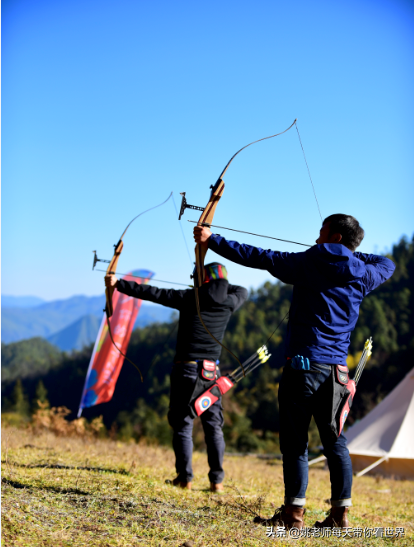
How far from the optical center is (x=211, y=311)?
3979 millimetres

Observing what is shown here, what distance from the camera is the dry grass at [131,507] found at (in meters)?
2.37

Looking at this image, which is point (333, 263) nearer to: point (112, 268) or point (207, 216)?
point (207, 216)

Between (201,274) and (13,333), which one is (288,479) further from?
(13,333)

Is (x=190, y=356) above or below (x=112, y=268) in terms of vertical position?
below

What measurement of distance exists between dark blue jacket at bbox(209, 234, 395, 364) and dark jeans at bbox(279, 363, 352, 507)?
11 centimetres

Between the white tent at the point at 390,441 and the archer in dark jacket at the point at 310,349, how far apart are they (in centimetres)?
470

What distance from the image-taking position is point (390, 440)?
7.46 metres

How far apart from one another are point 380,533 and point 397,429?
4920mm

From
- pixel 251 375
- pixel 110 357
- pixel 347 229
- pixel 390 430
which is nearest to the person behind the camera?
pixel 347 229

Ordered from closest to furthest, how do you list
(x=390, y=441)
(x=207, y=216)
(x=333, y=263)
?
(x=333, y=263) → (x=207, y=216) → (x=390, y=441)

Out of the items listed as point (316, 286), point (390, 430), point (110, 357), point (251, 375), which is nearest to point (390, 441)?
point (390, 430)

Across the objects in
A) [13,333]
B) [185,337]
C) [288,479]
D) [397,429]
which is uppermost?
[185,337]

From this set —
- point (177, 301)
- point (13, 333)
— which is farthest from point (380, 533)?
point (13, 333)

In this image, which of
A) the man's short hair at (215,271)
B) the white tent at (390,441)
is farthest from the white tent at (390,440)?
the man's short hair at (215,271)
